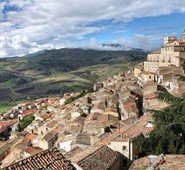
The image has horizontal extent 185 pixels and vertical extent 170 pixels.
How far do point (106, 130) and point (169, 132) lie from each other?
23.4 metres

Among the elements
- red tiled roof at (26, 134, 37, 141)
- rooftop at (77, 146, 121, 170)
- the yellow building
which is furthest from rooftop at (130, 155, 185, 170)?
the yellow building

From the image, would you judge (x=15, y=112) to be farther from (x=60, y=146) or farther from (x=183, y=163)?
(x=183, y=163)

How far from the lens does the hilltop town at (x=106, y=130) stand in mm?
22163

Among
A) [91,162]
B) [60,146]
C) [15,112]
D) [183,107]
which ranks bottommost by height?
[15,112]

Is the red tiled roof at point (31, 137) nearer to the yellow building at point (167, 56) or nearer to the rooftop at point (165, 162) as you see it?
the yellow building at point (167, 56)

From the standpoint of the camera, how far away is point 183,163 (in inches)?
832

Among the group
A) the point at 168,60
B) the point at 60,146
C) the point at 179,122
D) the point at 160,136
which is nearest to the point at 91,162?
the point at 160,136

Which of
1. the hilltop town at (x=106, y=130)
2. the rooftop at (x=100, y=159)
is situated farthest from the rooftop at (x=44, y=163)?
the rooftop at (x=100, y=159)

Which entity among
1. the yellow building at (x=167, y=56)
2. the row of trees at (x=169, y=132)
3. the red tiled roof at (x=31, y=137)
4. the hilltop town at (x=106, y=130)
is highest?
the yellow building at (x=167, y=56)

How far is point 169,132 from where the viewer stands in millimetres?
23125

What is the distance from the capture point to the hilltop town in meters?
22.2

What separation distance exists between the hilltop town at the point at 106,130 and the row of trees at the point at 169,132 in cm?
127

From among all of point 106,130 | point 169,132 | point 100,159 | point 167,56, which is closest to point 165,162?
point 169,132

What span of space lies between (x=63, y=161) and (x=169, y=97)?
12.3 metres
